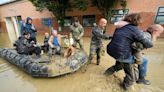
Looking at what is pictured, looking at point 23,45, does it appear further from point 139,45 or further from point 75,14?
point 75,14

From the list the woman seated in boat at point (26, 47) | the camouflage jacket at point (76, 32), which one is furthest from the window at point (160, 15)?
the woman seated in boat at point (26, 47)

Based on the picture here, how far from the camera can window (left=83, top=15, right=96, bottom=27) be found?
1355 centimetres

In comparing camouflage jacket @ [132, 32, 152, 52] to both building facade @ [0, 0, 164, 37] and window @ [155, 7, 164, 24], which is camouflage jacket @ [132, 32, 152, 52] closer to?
building facade @ [0, 0, 164, 37]

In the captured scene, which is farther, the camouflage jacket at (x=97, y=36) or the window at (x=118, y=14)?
the window at (x=118, y=14)

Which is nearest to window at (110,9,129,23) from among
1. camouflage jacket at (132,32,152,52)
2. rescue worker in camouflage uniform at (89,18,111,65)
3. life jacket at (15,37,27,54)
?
rescue worker in camouflage uniform at (89,18,111,65)

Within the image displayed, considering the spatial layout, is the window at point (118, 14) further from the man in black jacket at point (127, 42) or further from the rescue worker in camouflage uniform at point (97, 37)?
the man in black jacket at point (127, 42)

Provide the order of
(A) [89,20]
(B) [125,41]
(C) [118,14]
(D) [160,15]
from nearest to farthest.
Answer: (B) [125,41] < (D) [160,15] < (C) [118,14] < (A) [89,20]

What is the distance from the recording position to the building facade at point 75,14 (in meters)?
11.2

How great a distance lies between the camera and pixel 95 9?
1324 centimetres

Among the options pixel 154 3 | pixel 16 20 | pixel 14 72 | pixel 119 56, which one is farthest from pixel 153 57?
pixel 16 20

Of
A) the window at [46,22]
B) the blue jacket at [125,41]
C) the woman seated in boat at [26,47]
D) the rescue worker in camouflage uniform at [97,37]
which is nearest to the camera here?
the blue jacket at [125,41]

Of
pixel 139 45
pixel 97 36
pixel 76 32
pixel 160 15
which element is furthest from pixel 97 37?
pixel 160 15

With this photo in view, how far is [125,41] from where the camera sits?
3.74m

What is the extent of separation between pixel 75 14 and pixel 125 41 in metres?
11.3
